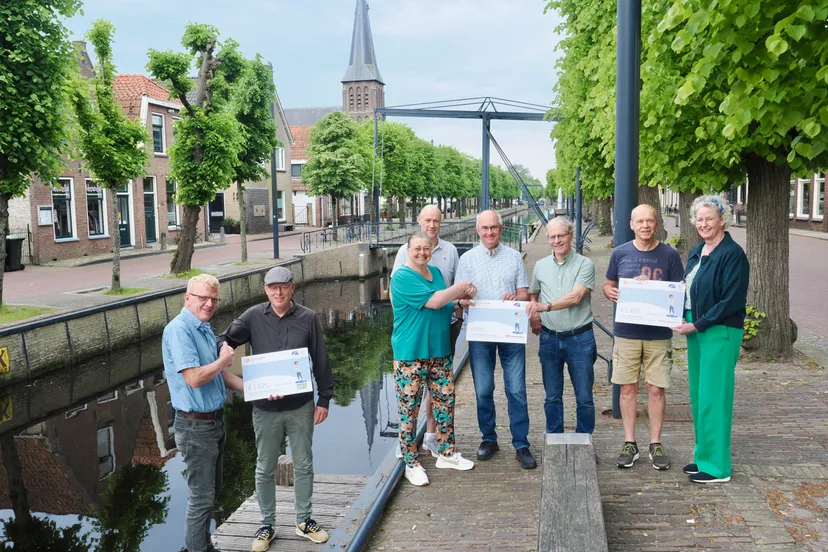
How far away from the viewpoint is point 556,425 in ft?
17.2

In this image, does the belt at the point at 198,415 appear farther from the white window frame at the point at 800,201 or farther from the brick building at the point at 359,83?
the brick building at the point at 359,83

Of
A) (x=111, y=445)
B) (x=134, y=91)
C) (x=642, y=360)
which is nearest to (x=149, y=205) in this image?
(x=134, y=91)

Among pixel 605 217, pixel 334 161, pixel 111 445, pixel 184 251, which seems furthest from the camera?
pixel 334 161

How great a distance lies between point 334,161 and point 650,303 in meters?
33.0

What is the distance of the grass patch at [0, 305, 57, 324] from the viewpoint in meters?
12.0

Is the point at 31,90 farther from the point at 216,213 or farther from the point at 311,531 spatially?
the point at 216,213

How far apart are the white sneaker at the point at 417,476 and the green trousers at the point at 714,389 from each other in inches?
71.2

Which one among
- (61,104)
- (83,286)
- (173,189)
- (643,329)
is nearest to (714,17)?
(643,329)

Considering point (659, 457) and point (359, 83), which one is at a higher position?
point (359, 83)

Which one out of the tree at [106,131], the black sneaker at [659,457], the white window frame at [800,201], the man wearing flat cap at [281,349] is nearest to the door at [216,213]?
the tree at [106,131]

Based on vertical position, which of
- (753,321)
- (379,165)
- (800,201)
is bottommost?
(753,321)

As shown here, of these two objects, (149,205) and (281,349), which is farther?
(149,205)

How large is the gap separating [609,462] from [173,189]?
29477mm

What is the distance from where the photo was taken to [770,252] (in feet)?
27.5
